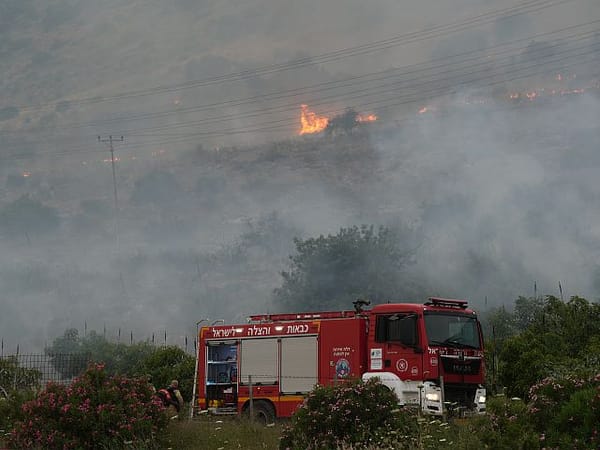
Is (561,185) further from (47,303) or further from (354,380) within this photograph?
(354,380)

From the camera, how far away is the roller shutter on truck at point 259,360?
24.6 meters

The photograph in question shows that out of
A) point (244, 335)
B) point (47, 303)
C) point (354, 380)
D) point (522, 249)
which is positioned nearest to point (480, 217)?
point (522, 249)

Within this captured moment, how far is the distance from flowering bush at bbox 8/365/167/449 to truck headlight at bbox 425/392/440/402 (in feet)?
22.9

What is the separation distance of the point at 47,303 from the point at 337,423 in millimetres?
104227

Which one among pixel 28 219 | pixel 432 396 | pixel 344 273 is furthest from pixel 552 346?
pixel 28 219

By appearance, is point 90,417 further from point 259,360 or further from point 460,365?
point 460,365

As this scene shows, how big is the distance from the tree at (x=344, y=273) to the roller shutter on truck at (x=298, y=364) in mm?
50092

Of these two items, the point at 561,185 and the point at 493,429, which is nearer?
the point at 493,429

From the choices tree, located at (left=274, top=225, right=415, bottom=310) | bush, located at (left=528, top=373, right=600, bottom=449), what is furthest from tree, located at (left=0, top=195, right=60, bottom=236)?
bush, located at (left=528, top=373, right=600, bottom=449)

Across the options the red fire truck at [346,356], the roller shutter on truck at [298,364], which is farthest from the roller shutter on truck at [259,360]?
the roller shutter on truck at [298,364]

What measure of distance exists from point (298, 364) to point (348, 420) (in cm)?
1070

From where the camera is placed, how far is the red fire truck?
21250mm

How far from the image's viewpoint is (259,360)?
25.0 m

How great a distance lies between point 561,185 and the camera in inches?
4520
